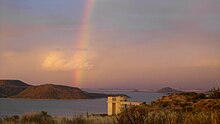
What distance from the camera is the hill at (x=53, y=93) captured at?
105812 mm

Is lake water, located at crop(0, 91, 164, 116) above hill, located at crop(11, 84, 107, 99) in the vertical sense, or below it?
below

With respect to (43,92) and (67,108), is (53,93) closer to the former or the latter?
(43,92)

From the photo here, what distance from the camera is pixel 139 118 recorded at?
1237 cm

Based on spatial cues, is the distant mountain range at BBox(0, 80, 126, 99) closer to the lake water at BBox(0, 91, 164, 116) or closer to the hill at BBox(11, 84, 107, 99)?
the hill at BBox(11, 84, 107, 99)

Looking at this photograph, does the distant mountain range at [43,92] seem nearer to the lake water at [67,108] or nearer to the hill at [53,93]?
the hill at [53,93]

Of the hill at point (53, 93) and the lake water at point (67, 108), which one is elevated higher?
the hill at point (53, 93)

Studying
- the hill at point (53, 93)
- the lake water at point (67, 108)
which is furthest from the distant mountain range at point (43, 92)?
the lake water at point (67, 108)

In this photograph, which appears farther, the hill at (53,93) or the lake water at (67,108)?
the hill at (53,93)

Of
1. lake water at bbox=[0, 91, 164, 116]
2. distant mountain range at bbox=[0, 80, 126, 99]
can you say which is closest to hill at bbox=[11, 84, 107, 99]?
distant mountain range at bbox=[0, 80, 126, 99]

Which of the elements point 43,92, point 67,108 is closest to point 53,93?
point 43,92

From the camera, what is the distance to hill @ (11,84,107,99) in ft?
347

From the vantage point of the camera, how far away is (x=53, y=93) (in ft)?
353

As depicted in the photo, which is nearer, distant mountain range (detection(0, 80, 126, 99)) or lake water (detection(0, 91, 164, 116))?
lake water (detection(0, 91, 164, 116))

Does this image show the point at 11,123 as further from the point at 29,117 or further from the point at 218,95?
the point at 218,95
